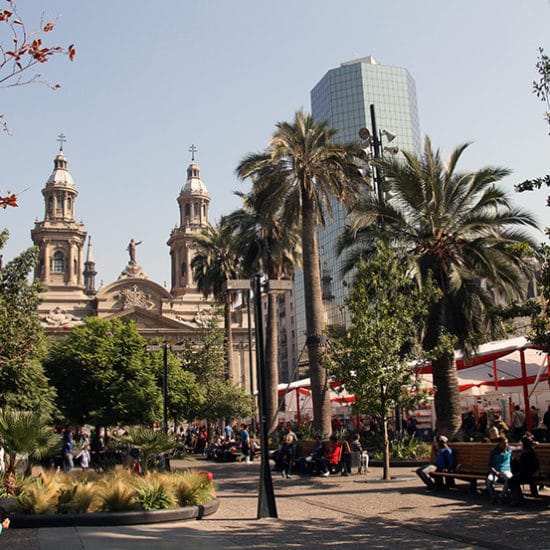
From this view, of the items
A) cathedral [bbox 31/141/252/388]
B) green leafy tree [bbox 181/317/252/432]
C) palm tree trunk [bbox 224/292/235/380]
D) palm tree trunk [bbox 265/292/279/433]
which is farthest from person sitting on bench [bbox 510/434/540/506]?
cathedral [bbox 31/141/252/388]

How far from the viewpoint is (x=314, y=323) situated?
79.2ft

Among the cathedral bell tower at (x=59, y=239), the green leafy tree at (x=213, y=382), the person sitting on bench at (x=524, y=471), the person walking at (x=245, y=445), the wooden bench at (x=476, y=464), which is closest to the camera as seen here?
the person sitting on bench at (x=524, y=471)

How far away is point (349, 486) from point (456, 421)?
481 cm

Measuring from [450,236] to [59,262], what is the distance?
7701 centimetres

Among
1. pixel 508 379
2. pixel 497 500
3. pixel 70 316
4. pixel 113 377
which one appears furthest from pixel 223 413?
pixel 70 316

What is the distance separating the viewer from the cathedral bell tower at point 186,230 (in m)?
93.9

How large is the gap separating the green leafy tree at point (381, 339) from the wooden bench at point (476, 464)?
2.76 m

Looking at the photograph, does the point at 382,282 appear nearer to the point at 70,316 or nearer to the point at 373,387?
the point at 373,387

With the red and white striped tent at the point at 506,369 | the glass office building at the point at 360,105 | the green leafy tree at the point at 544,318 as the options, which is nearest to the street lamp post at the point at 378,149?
the red and white striped tent at the point at 506,369

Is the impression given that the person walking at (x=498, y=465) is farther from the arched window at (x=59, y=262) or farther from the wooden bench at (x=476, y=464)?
the arched window at (x=59, y=262)

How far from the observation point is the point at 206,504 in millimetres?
12508

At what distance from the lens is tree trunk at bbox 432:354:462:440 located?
789 inches

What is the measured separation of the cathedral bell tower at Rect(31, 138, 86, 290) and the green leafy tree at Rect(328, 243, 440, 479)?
245 ft

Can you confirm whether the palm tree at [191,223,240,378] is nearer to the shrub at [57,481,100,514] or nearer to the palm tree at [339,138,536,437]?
the palm tree at [339,138,536,437]
